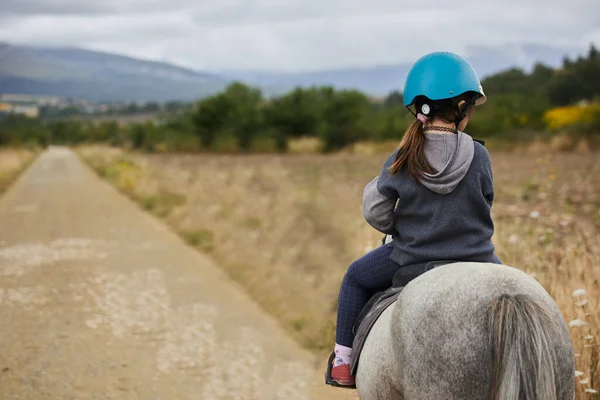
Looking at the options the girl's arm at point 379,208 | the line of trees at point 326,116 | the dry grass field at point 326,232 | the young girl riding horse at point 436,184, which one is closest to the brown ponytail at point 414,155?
the young girl riding horse at point 436,184

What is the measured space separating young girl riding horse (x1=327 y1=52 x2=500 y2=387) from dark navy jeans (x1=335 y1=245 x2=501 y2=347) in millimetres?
15

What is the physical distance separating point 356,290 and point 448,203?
77cm

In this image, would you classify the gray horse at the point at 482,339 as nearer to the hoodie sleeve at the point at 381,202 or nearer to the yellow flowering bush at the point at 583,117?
the hoodie sleeve at the point at 381,202

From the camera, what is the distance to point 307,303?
25.2ft

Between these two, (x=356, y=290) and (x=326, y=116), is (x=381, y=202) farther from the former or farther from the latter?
(x=326, y=116)

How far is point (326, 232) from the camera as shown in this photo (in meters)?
11.5

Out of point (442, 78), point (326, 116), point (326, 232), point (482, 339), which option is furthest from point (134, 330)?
point (326, 116)

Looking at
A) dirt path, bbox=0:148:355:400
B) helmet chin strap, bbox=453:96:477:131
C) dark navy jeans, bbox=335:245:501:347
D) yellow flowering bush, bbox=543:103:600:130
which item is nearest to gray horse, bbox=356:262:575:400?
dark navy jeans, bbox=335:245:501:347

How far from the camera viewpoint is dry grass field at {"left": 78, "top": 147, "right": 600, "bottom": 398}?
17.9 ft

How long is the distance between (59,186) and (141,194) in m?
7.51

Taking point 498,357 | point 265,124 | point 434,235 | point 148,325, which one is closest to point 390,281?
point 434,235

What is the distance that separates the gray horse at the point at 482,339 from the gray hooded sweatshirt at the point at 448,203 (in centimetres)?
37

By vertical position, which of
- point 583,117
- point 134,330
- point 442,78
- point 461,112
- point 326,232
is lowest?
point 134,330

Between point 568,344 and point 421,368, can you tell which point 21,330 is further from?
point 568,344
